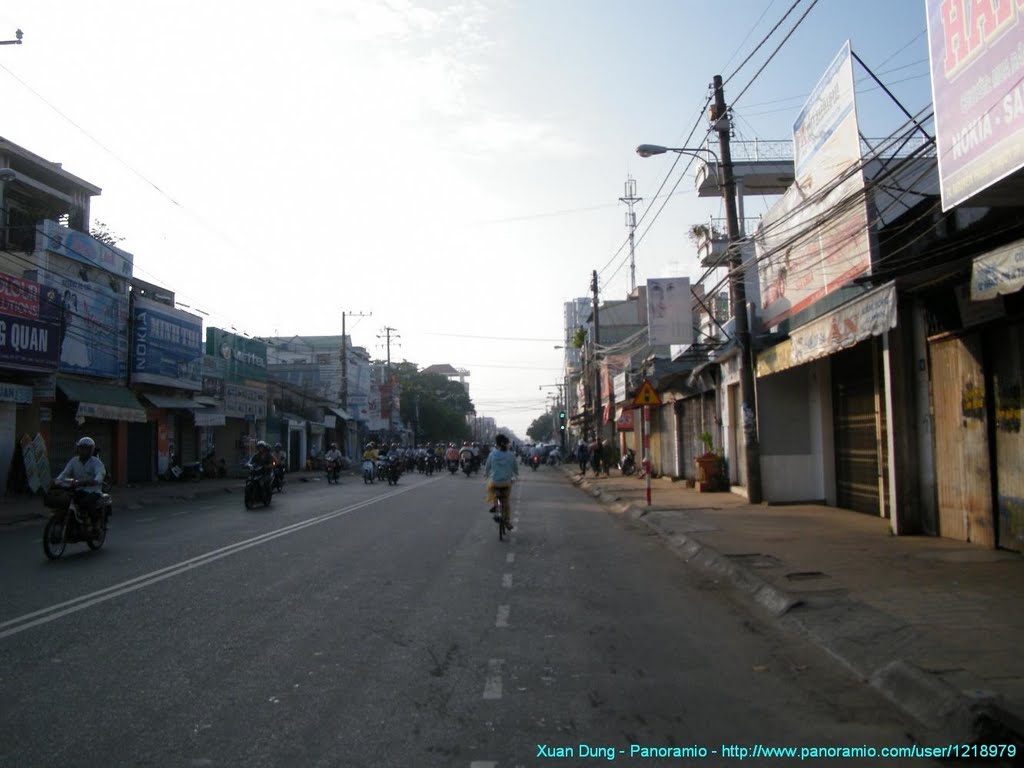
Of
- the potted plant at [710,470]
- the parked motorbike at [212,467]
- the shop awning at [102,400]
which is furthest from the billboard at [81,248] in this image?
the potted plant at [710,470]

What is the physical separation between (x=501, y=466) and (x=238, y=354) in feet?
105

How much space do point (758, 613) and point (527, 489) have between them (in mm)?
23001

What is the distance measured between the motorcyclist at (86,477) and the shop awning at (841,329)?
1135 cm

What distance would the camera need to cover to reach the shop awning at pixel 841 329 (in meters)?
11.5

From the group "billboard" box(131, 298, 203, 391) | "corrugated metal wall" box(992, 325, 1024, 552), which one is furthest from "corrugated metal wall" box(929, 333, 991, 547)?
"billboard" box(131, 298, 203, 391)

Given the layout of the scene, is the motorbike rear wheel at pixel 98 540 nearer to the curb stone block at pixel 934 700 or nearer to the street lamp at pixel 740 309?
the curb stone block at pixel 934 700

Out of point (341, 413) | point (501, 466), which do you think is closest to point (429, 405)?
point (341, 413)

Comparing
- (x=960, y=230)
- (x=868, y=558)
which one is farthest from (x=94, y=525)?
(x=960, y=230)

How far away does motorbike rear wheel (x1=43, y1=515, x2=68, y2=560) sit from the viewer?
12.0 m

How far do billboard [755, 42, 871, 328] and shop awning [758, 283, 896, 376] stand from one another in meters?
1.17

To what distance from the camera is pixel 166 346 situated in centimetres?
3425

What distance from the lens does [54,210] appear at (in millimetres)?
32500

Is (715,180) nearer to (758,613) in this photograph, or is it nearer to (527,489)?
(527,489)

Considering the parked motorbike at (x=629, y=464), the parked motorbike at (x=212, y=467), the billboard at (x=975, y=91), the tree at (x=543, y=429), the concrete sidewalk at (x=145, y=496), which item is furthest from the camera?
the tree at (x=543, y=429)
